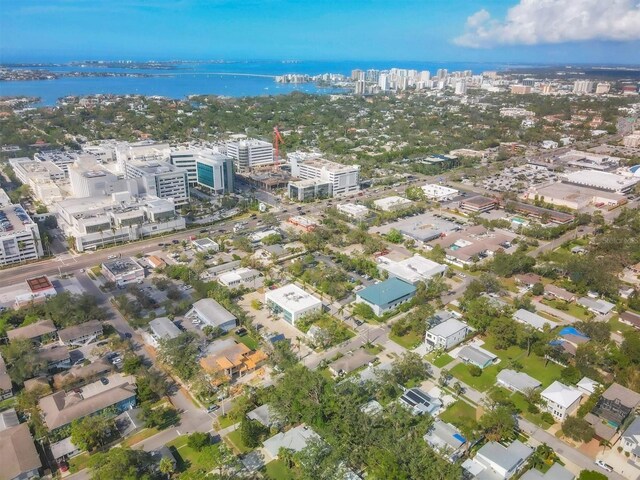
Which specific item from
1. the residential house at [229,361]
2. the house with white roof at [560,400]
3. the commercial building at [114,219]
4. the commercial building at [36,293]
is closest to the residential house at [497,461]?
the house with white roof at [560,400]

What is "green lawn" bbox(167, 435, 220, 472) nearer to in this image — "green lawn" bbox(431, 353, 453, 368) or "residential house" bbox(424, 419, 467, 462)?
"residential house" bbox(424, 419, 467, 462)

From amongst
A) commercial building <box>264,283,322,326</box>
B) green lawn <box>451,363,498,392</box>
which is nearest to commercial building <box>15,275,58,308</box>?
commercial building <box>264,283,322,326</box>

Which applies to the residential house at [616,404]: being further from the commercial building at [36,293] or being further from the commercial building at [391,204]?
the commercial building at [36,293]

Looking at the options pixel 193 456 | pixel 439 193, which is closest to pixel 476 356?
pixel 193 456

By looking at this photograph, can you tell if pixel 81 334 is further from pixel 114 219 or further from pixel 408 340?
pixel 408 340

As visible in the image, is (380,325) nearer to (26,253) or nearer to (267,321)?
(267,321)

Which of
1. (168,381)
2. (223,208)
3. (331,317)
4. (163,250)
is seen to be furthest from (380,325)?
(223,208)
